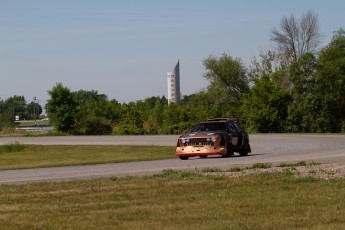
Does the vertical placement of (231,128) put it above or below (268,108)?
below

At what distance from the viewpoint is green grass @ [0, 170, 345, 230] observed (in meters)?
10.7

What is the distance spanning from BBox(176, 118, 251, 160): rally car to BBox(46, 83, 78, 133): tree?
55955 mm

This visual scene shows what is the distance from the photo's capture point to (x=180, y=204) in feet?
41.9

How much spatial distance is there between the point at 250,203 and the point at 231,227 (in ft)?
8.20

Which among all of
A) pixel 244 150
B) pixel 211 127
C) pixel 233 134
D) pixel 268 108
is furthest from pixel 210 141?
pixel 268 108

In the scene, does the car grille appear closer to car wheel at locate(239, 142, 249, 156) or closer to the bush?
car wheel at locate(239, 142, 249, 156)

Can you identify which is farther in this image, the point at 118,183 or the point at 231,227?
the point at 118,183

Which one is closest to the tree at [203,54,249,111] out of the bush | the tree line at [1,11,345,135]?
the tree line at [1,11,345,135]

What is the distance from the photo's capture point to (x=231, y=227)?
1012cm

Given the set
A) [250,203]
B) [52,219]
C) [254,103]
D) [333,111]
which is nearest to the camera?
[52,219]

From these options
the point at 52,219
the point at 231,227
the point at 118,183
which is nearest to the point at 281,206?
the point at 231,227

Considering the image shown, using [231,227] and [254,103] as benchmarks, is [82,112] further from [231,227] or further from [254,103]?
[231,227]

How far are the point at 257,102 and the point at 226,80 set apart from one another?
16931mm

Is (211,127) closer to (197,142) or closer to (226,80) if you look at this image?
(197,142)
